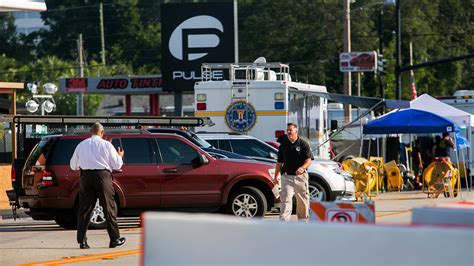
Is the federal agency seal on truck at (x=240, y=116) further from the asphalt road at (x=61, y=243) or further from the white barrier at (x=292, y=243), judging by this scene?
the white barrier at (x=292, y=243)

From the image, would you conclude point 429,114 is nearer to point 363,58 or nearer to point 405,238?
point 363,58

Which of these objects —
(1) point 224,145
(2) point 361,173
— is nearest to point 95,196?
(1) point 224,145

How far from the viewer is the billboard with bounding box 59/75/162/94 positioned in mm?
45062

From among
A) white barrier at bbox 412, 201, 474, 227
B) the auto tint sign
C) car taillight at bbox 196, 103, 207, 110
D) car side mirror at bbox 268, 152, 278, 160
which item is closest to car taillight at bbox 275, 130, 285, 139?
car taillight at bbox 196, 103, 207, 110

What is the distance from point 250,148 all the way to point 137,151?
3893 mm

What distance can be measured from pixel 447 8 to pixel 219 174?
51.4 m

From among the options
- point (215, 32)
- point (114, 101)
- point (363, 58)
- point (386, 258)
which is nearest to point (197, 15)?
point (215, 32)

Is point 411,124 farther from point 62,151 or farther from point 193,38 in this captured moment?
point 193,38

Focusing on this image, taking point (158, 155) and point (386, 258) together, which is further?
point (158, 155)

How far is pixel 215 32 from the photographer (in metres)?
36.3

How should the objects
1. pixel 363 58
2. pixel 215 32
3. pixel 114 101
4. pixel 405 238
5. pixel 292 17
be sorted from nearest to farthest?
pixel 405 238 → pixel 215 32 → pixel 363 58 → pixel 292 17 → pixel 114 101

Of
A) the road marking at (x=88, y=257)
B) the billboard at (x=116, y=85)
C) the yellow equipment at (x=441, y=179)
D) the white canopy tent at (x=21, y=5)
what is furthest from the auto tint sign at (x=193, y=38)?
the white canopy tent at (x=21, y=5)

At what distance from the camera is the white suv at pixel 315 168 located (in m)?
19.3

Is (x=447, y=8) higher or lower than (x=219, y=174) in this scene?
higher
